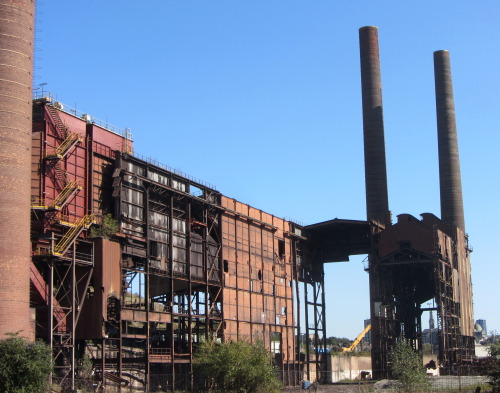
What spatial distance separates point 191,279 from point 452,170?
45.3 metres

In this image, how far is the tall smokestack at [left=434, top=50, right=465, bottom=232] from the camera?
8838 cm

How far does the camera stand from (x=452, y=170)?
89.0m

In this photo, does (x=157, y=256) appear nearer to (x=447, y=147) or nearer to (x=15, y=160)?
(x=15, y=160)

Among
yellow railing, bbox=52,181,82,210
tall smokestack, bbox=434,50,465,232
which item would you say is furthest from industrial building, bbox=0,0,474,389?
tall smokestack, bbox=434,50,465,232

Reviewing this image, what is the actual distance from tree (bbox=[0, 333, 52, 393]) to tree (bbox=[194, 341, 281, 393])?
12.8m

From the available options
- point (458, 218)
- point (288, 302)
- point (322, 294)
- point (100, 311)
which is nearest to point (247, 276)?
point (288, 302)

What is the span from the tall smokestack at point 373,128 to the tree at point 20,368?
2105 inches

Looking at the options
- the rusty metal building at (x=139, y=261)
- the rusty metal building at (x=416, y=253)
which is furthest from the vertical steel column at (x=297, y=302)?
the rusty metal building at (x=416, y=253)

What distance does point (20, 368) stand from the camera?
3114 cm

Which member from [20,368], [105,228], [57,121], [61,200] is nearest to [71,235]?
[61,200]

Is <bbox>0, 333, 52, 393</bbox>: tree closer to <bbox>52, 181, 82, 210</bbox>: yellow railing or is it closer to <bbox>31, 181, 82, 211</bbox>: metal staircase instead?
<bbox>31, 181, 82, 211</bbox>: metal staircase

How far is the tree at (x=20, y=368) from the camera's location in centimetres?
3091

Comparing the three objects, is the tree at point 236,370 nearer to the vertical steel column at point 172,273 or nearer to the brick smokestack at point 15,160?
the vertical steel column at point 172,273

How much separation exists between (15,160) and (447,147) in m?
62.1
